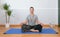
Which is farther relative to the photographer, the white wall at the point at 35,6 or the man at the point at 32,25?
the white wall at the point at 35,6

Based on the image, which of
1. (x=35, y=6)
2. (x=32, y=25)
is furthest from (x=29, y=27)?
(x=35, y=6)

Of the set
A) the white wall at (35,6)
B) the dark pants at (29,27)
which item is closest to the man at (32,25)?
the dark pants at (29,27)

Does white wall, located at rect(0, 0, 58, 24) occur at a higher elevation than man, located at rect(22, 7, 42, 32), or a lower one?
higher

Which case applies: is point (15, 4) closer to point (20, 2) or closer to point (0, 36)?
point (20, 2)


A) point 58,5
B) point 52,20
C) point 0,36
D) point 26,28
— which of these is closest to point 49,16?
point 52,20

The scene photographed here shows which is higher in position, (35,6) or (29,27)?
(35,6)

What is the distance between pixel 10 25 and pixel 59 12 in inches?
91.5

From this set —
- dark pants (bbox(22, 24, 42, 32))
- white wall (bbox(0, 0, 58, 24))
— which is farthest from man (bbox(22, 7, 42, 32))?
white wall (bbox(0, 0, 58, 24))

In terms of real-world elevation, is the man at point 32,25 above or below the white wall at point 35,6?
below

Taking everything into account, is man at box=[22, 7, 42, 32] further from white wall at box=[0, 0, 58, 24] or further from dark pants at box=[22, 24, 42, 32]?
white wall at box=[0, 0, 58, 24]

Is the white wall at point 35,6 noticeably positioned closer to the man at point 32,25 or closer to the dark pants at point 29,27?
the man at point 32,25

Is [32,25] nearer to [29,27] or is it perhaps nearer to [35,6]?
[29,27]

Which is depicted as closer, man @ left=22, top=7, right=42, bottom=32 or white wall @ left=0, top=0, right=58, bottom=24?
man @ left=22, top=7, right=42, bottom=32

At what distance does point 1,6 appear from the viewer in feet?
21.9
